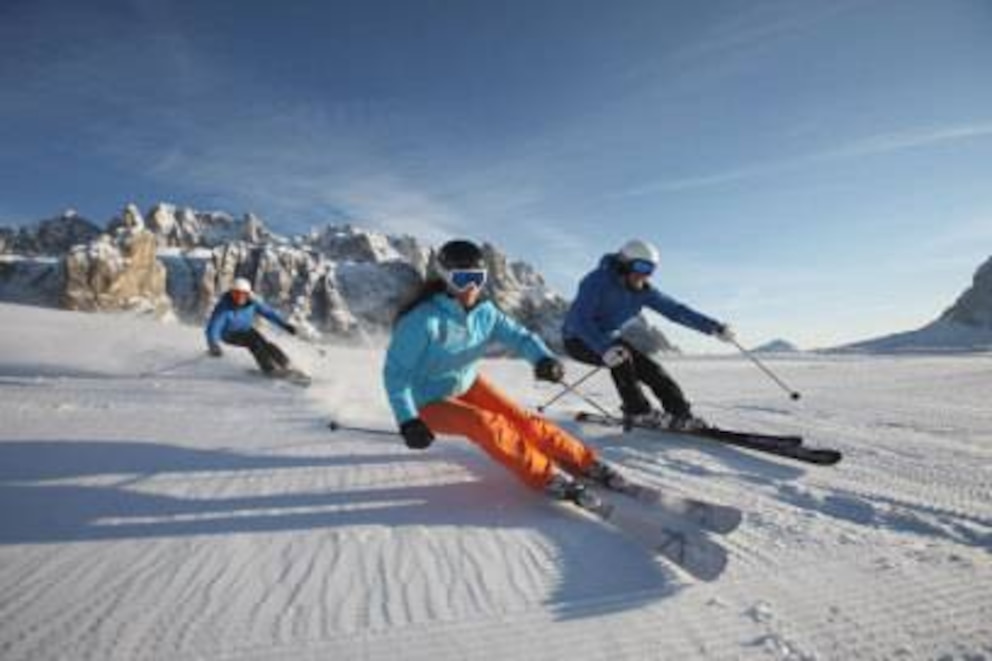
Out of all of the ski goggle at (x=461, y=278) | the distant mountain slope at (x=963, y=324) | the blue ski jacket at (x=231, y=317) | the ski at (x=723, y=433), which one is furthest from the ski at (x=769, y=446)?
the distant mountain slope at (x=963, y=324)

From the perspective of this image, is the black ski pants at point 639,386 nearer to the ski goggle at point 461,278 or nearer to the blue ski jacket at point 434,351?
the blue ski jacket at point 434,351

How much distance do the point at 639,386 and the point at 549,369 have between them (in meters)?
2.04

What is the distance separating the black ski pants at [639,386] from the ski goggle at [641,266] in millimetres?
794

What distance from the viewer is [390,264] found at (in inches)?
5217

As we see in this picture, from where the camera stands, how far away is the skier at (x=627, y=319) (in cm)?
629

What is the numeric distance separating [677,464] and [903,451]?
76.5 inches

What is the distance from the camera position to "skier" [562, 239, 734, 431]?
6.29m

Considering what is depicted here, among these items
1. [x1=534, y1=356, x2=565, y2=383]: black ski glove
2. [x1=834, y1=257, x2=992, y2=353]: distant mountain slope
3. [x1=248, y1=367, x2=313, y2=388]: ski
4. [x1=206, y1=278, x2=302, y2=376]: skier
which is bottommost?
[x1=248, y1=367, x2=313, y2=388]: ski

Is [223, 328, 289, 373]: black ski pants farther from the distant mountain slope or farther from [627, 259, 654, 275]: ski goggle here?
the distant mountain slope

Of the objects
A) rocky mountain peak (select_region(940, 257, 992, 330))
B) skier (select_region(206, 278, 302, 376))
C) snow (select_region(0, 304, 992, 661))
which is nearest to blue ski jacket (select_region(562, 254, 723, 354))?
snow (select_region(0, 304, 992, 661))

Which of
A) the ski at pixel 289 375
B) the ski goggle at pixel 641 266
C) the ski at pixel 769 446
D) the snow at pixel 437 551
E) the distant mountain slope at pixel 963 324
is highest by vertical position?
the distant mountain slope at pixel 963 324

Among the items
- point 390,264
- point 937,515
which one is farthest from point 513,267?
point 937,515

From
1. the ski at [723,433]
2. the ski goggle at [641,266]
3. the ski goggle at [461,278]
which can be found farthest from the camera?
the ski goggle at [641,266]

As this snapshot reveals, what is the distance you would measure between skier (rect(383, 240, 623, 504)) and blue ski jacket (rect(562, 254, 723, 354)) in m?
2.06
